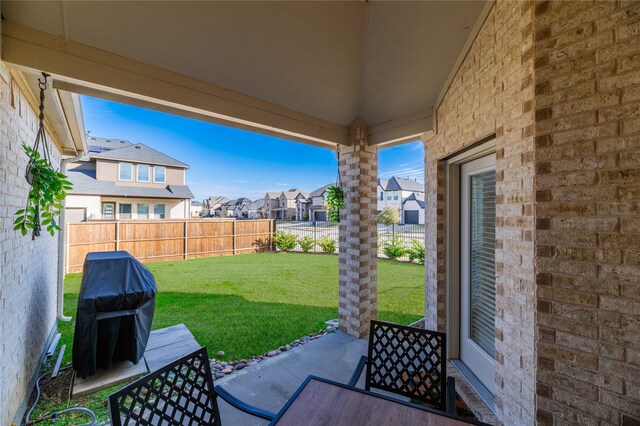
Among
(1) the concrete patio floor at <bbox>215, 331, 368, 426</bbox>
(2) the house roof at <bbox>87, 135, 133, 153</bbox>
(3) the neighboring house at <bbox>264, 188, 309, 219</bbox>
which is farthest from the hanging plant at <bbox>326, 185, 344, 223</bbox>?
(3) the neighboring house at <bbox>264, 188, 309, 219</bbox>

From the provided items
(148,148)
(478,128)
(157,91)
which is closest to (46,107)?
(157,91)

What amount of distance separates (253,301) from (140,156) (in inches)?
535

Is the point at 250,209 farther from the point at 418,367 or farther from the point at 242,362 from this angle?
the point at 418,367

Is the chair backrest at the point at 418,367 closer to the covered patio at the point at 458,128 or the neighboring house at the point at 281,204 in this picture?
the covered patio at the point at 458,128

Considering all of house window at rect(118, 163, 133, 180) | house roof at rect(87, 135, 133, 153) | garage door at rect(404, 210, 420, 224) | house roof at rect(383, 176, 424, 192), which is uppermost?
house roof at rect(87, 135, 133, 153)

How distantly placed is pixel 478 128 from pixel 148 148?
18347 mm

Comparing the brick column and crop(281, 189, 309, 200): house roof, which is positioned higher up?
A: crop(281, 189, 309, 200): house roof

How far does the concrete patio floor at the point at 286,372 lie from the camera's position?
2.50m

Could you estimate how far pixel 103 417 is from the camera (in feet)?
7.97

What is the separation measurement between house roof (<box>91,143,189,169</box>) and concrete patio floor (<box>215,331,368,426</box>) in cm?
1516

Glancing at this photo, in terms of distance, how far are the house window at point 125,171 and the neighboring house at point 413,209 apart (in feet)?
69.9

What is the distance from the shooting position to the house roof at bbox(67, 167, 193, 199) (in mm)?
12992

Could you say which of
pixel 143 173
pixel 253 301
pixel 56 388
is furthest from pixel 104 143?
pixel 56 388

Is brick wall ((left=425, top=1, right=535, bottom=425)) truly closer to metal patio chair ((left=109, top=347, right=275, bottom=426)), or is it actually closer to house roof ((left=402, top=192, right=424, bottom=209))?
metal patio chair ((left=109, top=347, right=275, bottom=426))
